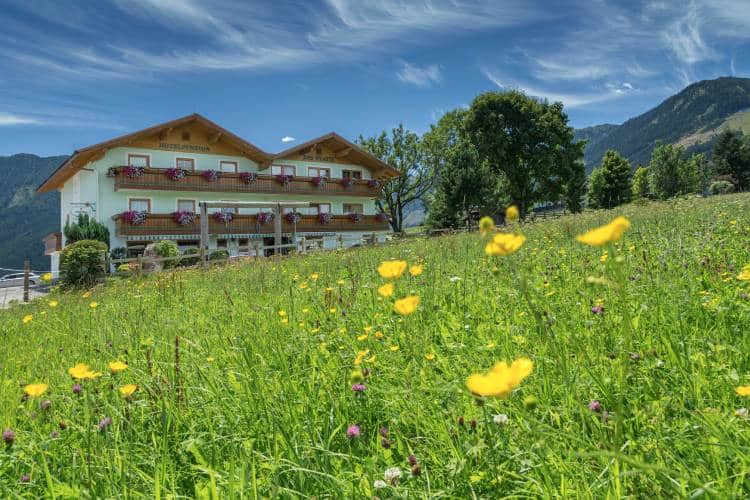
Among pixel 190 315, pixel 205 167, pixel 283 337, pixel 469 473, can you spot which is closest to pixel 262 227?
pixel 205 167

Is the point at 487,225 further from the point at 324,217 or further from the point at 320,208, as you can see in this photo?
the point at 320,208

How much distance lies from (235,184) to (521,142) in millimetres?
25356

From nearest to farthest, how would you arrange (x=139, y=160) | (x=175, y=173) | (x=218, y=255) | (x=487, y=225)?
(x=487, y=225) → (x=218, y=255) → (x=175, y=173) → (x=139, y=160)

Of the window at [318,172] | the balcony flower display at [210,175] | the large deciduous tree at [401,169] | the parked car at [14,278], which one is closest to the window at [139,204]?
the balcony flower display at [210,175]

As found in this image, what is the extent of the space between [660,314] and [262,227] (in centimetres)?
2883

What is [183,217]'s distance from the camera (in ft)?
87.0

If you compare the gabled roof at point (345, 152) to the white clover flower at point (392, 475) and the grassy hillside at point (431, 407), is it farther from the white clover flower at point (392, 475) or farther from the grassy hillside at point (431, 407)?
the white clover flower at point (392, 475)

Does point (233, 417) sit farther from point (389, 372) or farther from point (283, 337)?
point (283, 337)

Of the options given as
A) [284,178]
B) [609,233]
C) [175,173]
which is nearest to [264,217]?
[284,178]

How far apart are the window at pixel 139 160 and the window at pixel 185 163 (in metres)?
1.72

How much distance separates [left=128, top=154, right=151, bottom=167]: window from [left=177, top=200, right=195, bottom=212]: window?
2966 millimetres

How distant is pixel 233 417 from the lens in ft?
6.45

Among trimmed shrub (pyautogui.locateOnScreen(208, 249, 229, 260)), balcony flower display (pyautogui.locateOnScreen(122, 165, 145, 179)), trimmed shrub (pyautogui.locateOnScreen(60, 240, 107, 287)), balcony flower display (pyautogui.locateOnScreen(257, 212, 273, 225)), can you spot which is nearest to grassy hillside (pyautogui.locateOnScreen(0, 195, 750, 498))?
trimmed shrub (pyautogui.locateOnScreen(60, 240, 107, 287))

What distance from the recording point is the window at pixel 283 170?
33.1 m
